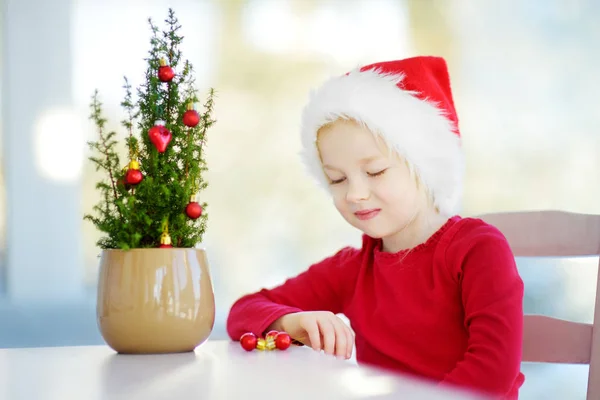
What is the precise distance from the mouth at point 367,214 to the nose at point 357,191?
0.10 feet

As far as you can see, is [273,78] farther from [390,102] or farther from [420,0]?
[390,102]

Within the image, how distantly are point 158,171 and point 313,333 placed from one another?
1.00 feet

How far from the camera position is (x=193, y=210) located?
93 cm

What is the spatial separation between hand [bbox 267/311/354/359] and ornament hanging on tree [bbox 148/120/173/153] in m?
0.31

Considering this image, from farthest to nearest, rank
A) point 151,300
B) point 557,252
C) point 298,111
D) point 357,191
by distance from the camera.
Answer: point 298,111, point 557,252, point 357,191, point 151,300

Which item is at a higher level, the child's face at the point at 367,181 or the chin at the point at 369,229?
the child's face at the point at 367,181

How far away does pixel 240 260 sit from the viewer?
264 centimetres

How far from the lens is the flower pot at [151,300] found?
893 millimetres

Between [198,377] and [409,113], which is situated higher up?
[409,113]

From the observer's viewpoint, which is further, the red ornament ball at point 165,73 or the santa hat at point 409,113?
the santa hat at point 409,113

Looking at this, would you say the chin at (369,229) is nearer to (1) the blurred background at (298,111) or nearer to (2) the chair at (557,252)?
(2) the chair at (557,252)

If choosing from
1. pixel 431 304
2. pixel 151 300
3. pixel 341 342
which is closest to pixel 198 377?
pixel 151 300


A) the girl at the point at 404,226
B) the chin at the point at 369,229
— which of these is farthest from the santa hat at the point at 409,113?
the chin at the point at 369,229

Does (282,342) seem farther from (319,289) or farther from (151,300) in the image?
(319,289)
